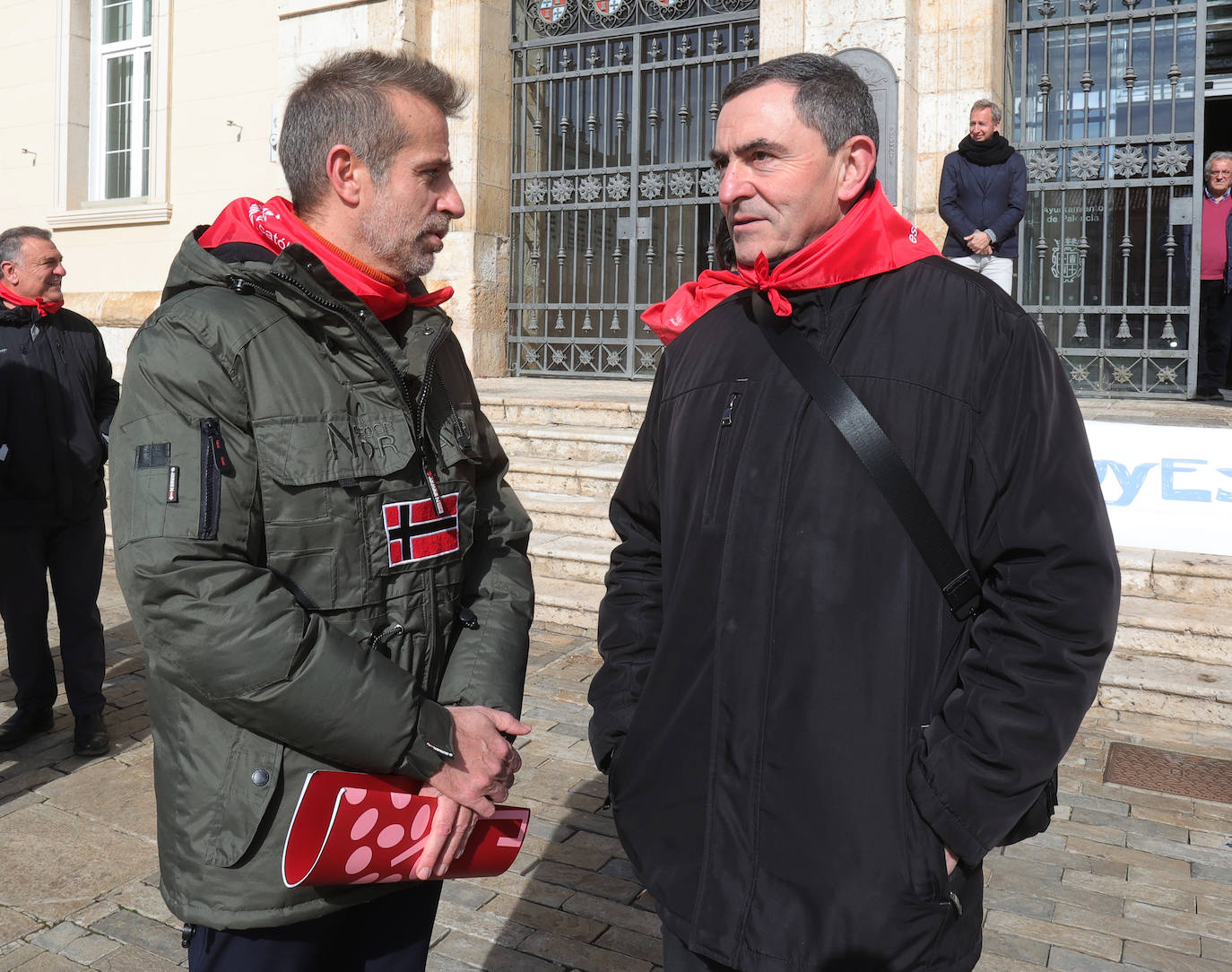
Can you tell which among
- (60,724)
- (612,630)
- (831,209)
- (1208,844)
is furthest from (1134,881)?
(60,724)

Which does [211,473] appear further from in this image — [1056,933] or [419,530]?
[1056,933]

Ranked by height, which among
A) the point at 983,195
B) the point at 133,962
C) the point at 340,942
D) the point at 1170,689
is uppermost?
the point at 983,195

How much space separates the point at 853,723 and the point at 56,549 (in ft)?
14.3

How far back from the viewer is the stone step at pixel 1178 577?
568 cm

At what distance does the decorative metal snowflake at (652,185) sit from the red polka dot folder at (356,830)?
942 centimetres

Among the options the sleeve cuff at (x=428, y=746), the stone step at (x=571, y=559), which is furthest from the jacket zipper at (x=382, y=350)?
the stone step at (x=571, y=559)

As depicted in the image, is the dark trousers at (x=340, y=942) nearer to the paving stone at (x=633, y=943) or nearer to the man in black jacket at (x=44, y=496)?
the paving stone at (x=633, y=943)

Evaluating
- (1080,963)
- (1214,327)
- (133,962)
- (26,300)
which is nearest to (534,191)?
(1214,327)

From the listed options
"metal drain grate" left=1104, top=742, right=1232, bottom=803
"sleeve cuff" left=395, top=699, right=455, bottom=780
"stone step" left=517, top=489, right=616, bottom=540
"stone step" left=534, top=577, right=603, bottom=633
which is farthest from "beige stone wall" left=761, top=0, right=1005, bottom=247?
"sleeve cuff" left=395, top=699, right=455, bottom=780

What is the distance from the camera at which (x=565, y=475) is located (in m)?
7.88

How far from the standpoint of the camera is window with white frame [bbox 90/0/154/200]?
13.0 m

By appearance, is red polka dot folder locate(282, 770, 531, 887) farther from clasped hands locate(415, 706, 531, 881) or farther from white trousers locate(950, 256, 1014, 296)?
white trousers locate(950, 256, 1014, 296)

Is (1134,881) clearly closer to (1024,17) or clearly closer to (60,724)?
(60,724)

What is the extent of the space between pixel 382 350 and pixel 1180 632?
187 inches
